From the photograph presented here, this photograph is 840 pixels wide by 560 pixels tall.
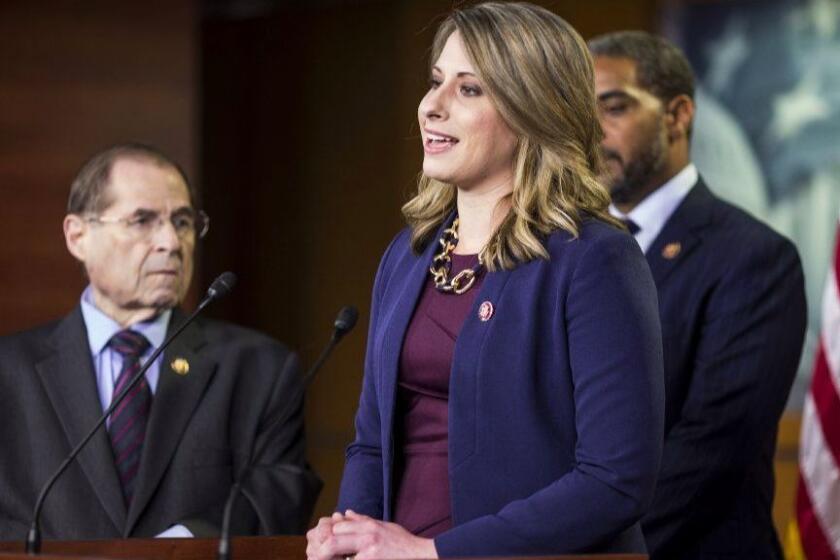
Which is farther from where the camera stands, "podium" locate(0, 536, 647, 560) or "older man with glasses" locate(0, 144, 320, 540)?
"older man with glasses" locate(0, 144, 320, 540)

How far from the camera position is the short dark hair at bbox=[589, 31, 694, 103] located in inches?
153

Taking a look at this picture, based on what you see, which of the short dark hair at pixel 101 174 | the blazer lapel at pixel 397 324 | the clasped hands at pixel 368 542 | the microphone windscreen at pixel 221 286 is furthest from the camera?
the short dark hair at pixel 101 174

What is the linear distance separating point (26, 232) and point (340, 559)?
14.1 ft

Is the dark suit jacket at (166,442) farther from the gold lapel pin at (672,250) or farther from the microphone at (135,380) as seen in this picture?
the gold lapel pin at (672,250)

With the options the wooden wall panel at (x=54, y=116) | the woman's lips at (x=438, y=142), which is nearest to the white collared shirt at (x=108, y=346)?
the woman's lips at (x=438, y=142)

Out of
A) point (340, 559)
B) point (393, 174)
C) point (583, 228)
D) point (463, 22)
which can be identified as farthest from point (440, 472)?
point (393, 174)

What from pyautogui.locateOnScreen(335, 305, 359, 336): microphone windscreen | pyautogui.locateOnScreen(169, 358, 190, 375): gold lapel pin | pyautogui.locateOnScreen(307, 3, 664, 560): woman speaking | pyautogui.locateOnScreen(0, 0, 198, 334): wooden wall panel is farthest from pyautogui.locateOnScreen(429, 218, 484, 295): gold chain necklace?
pyautogui.locateOnScreen(0, 0, 198, 334): wooden wall panel

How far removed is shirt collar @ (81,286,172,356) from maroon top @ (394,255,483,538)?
1317 millimetres

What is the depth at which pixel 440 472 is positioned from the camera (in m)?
2.55

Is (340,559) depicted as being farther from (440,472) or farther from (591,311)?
(591,311)

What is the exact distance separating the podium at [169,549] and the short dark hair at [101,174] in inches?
57.0

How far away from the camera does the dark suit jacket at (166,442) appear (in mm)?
3588

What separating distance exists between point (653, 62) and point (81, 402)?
1.60 meters

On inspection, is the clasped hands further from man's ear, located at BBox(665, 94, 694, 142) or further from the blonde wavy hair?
man's ear, located at BBox(665, 94, 694, 142)
